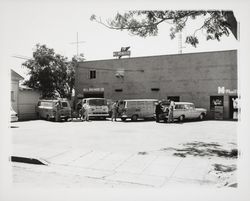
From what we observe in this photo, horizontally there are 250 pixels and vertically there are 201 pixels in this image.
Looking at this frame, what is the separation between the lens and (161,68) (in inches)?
1073

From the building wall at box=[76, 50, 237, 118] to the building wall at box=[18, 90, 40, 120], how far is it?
20.8ft

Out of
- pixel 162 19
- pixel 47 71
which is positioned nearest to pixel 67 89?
pixel 47 71

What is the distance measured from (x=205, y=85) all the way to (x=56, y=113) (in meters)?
13.1

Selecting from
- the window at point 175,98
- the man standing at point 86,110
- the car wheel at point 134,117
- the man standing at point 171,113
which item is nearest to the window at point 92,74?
the man standing at point 86,110

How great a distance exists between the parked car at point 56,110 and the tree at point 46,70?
944 centimetres

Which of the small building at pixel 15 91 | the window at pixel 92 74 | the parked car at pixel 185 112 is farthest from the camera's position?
the window at pixel 92 74

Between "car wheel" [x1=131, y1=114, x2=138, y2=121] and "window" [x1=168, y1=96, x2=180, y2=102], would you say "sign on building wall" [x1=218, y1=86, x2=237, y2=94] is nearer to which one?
"window" [x1=168, y1=96, x2=180, y2=102]

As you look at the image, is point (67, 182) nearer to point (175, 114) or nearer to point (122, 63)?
point (175, 114)

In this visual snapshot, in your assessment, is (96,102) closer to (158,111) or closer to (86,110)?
(86,110)

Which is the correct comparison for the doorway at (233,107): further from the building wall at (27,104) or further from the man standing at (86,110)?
the building wall at (27,104)

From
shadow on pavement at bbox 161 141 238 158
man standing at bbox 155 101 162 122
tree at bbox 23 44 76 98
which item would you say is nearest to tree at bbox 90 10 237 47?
shadow on pavement at bbox 161 141 238 158

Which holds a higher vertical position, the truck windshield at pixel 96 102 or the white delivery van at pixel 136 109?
the truck windshield at pixel 96 102

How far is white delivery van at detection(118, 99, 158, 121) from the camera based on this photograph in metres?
21.8

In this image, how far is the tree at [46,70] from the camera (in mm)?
32406
